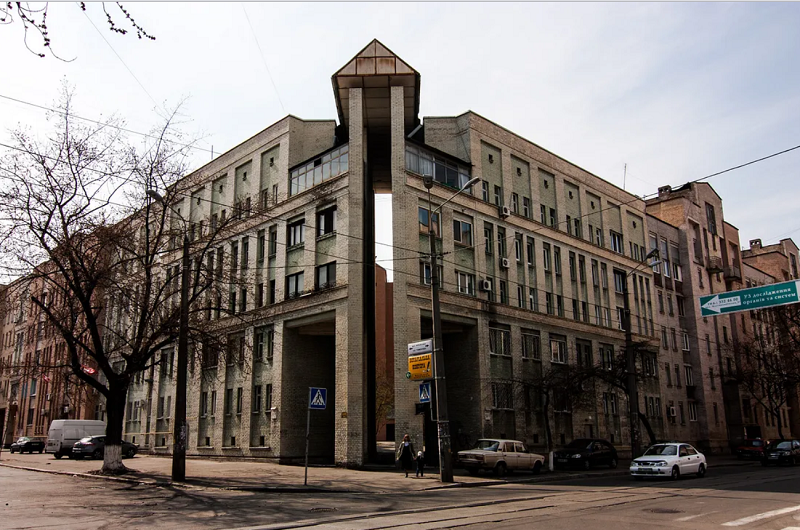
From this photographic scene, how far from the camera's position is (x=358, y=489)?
65.1 feet

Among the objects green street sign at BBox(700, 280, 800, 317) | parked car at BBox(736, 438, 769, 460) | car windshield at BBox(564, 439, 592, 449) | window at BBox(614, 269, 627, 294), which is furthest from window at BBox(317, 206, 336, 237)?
parked car at BBox(736, 438, 769, 460)

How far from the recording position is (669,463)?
929 inches

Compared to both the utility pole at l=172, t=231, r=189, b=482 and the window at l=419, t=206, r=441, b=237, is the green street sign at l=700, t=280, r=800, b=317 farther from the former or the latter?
the utility pole at l=172, t=231, r=189, b=482

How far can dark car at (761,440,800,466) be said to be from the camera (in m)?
34.2

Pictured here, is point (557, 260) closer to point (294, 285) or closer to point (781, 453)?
point (781, 453)

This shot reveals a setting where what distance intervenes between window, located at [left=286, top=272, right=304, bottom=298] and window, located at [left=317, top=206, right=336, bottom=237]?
282 cm

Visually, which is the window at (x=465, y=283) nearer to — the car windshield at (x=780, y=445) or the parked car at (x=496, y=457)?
the parked car at (x=496, y=457)

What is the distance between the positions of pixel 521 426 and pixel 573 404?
4049 millimetres

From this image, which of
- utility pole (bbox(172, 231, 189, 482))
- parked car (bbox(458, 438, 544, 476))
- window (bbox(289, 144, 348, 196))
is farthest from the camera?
window (bbox(289, 144, 348, 196))

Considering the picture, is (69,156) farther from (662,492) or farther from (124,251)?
(662,492)

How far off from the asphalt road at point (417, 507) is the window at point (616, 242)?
2789cm

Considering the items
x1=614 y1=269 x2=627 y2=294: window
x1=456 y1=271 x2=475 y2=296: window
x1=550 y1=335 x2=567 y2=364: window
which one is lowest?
x1=550 y1=335 x2=567 y2=364: window

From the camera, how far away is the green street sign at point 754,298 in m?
27.8

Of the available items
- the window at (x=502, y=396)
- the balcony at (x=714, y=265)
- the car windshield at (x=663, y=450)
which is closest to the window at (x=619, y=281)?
the balcony at (x=714, y=265)
